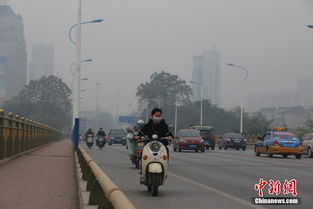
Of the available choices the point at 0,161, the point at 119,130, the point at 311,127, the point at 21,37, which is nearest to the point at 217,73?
the point at 21,37

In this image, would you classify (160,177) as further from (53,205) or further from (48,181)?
(48,181)

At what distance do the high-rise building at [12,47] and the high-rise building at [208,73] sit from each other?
1907 inches

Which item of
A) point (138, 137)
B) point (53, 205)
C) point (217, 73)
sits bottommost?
point (53, 205)

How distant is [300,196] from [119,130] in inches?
2057

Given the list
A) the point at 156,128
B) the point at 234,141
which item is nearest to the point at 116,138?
the point at 234,141

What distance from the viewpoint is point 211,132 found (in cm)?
5416

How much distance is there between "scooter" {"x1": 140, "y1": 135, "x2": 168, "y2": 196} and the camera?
12148mm

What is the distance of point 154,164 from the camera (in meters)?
12.1

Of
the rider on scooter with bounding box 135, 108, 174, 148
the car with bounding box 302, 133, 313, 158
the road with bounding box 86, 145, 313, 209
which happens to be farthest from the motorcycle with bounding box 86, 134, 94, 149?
the rider on scooter with bounding box 135, 108, 174, 148

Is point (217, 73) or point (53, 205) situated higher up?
point (217, 73)

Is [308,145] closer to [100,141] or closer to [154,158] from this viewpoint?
[100,141]

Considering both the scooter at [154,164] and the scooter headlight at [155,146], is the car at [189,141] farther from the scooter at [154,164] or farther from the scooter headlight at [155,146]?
the scooter headlight at [155,146]

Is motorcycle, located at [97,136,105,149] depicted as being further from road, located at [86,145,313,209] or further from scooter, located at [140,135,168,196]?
scooter, located at [140,135,168,196]

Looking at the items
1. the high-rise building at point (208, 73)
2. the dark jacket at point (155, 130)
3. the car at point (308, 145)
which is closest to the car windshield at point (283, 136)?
the car at point (308, 145)
